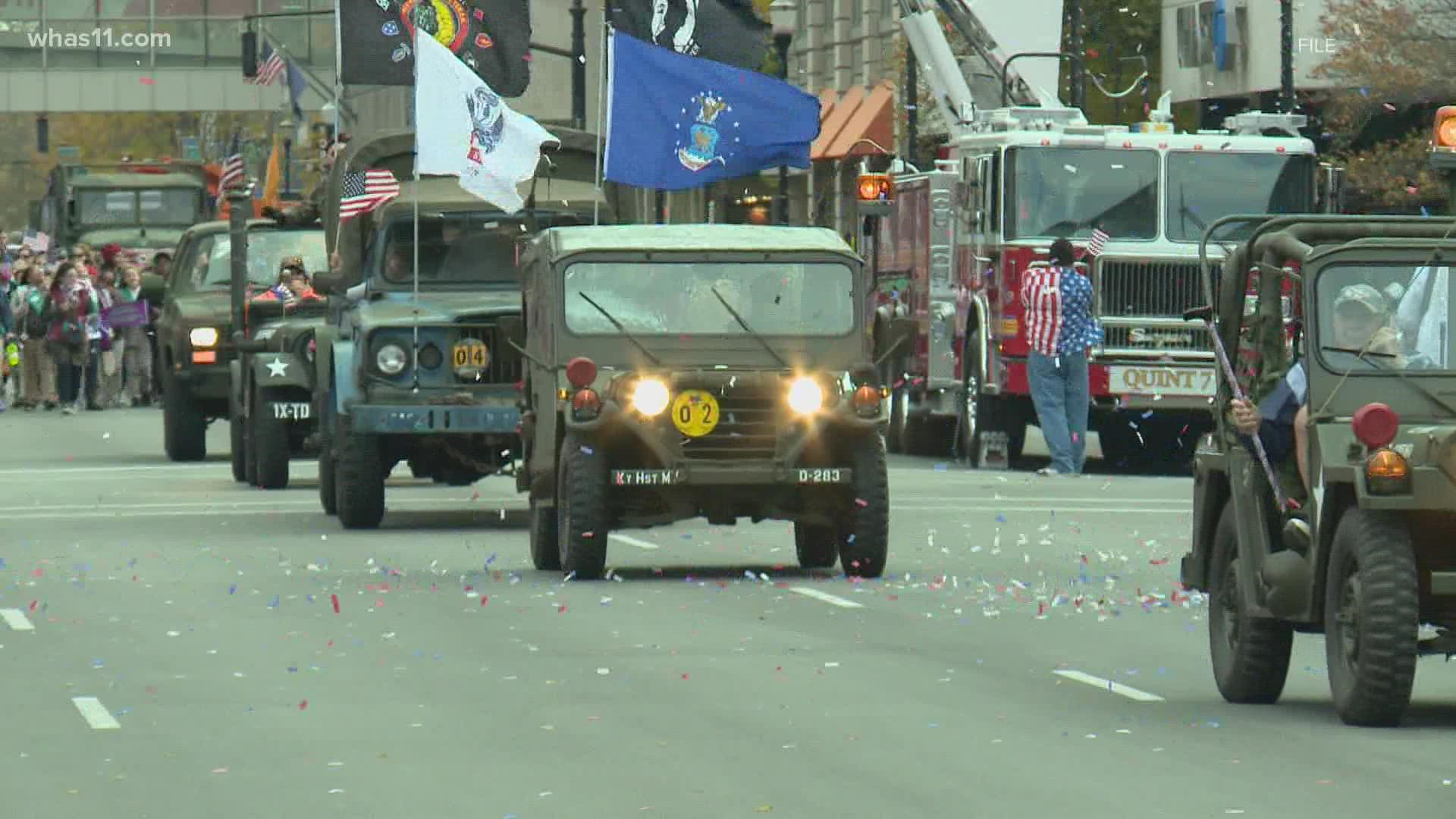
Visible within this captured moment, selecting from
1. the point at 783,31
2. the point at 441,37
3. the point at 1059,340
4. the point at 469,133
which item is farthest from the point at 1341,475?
the point at 783,31

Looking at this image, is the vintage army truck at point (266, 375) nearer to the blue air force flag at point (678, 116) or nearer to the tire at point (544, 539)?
the blue air force flag at point (678, 116)

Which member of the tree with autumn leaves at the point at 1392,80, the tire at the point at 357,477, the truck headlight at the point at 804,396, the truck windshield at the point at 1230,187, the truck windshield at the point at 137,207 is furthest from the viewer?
the truck windshield at the point at 137,207

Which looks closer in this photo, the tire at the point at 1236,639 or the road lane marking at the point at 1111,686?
the tire at the point at 1236,639

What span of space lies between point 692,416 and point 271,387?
31.7ft

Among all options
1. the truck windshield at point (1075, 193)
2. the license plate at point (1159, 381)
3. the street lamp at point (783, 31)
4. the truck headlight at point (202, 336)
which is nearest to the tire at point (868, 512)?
the license plate at point (1159, 381)

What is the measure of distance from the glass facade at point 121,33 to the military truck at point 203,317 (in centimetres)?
6361

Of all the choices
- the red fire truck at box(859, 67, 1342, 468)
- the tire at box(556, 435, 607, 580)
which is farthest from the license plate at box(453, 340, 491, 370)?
the red fire truck at box(859, 67, 1342, 468)

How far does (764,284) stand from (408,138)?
577cm

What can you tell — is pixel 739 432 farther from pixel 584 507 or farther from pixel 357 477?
pixel 357 477

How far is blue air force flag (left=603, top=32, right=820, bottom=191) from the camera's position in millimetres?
23281

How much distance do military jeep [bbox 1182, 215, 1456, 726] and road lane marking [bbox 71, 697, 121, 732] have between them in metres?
3.86

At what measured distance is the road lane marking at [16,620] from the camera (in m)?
16.0

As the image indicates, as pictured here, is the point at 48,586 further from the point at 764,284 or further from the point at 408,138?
the point at 408,138

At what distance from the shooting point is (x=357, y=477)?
74.2 feet
